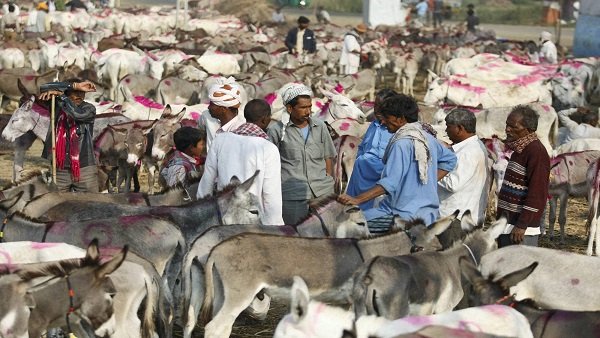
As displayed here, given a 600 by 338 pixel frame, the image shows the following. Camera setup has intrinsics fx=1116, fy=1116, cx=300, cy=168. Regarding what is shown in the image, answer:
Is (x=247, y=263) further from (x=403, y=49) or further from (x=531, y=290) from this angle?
(x=403, y=49)

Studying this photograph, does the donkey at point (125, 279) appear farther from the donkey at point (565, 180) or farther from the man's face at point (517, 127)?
the donkey at point (565, 180)

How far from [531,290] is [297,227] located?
1867 millimetres

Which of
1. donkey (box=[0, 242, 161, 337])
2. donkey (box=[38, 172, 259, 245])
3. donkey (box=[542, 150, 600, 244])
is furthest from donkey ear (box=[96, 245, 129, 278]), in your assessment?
donkey (box=[542, 150, 600, 244])

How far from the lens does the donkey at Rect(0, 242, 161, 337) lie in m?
7.41

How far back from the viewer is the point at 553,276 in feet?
25.7

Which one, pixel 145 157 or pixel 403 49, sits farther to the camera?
pixel 403 49

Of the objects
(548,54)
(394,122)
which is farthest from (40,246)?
(548,54)

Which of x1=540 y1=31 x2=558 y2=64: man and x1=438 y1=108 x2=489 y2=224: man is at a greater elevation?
x1=438 y1=108 x2=489 y2=224: man

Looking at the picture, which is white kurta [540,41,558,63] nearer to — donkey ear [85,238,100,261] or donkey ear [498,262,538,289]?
donkey ear [498,262,538,289]

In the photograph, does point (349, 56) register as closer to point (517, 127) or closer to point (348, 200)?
point (517, 127)

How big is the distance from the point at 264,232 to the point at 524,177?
6.53 ft

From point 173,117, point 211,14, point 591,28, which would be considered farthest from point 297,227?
point 211,14

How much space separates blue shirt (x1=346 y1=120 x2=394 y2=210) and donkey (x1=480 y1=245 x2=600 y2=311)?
3.89 feet

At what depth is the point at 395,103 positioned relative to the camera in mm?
8109
